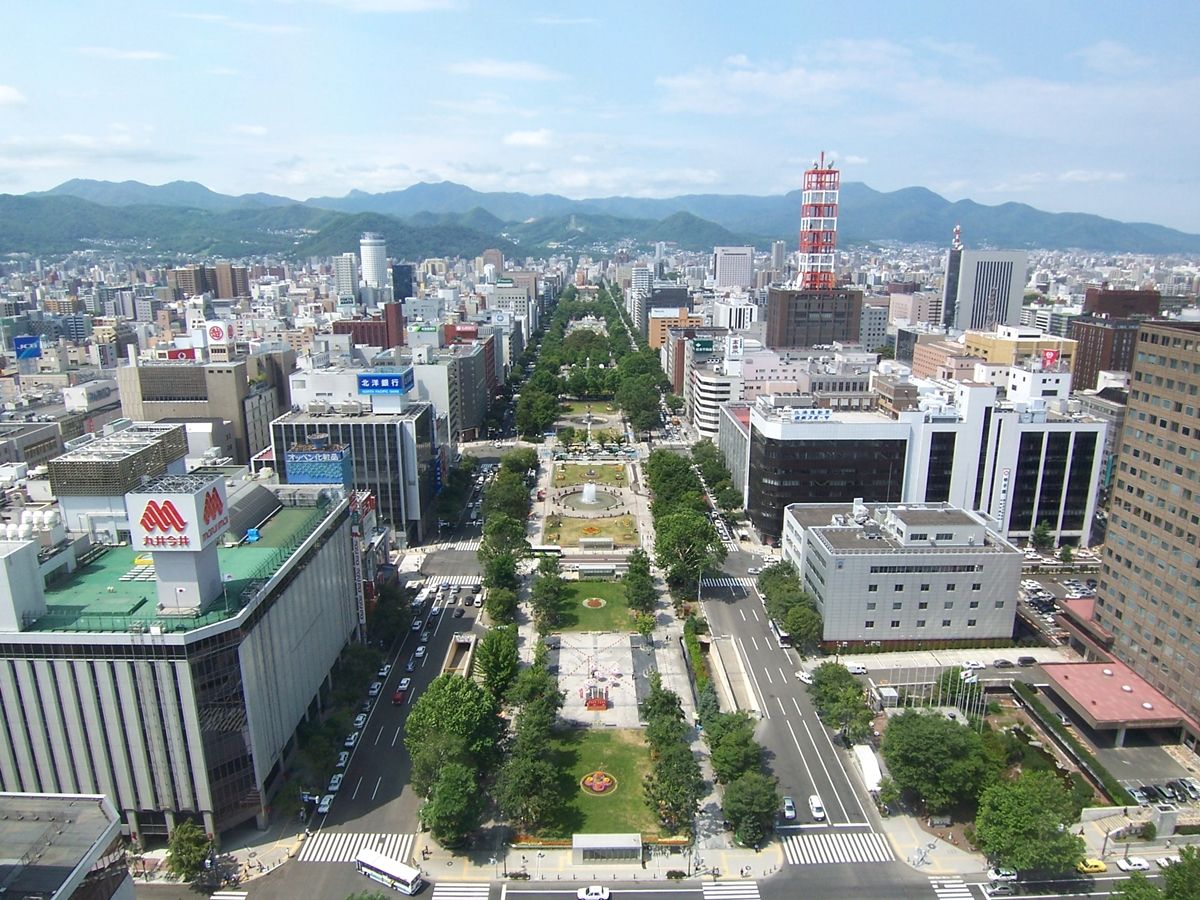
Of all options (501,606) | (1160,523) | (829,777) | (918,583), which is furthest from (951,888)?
(501,606)

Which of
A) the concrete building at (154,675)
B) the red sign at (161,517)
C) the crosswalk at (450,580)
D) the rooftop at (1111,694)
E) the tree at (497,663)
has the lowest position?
the crosswalk at (450,580)

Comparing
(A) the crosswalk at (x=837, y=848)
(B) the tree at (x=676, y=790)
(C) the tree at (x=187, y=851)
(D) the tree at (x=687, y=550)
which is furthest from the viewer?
(D) the tree at (x=687, y=550)

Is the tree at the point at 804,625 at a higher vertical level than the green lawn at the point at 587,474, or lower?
higher

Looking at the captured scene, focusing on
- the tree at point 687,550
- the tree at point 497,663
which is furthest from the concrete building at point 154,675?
the tree at point 687,550

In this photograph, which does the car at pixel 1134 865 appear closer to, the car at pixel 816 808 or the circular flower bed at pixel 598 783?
the car at pixel 816 808

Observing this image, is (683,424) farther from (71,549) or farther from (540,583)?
(71,549)

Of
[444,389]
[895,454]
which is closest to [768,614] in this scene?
[895,454]

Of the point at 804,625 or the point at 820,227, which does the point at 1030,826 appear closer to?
the point at 804,625
